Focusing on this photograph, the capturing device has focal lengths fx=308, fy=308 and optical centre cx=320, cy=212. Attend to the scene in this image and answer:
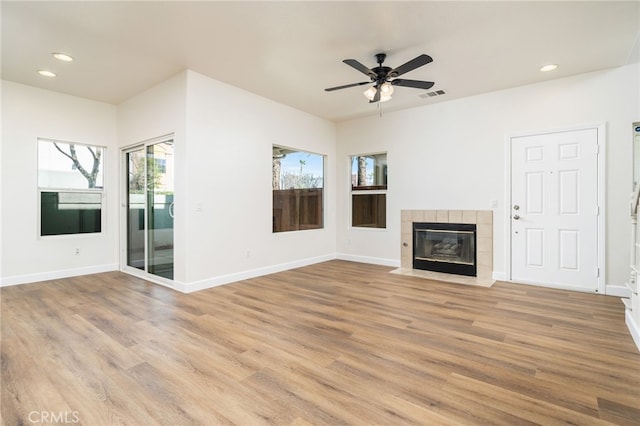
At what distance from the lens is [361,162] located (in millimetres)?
6363

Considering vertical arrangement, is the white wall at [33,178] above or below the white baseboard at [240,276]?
above

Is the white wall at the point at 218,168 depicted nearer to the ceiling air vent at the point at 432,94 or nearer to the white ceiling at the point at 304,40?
the white ceiling at the point at 304,40

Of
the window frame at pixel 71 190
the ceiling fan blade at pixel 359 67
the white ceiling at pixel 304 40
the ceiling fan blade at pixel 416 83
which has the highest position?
the white ceiling at pixel 304 40

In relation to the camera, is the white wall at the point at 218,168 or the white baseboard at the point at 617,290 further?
the white wall at the point at 218,168

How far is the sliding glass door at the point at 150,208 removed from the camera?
4430 millimetres

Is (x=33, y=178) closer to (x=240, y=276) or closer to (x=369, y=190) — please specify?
(x=240, y=276)

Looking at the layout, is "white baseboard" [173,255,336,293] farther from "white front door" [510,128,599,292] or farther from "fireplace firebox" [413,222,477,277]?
"white front door" [510,128,599,292]

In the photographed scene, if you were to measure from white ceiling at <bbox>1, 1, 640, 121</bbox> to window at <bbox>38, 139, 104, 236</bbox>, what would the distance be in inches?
39.8

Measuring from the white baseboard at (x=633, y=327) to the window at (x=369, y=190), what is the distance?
3530 mm

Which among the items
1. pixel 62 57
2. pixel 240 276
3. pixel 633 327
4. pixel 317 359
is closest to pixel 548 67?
pixel 633 327

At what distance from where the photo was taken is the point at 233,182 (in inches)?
180

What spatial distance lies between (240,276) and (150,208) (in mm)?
1738

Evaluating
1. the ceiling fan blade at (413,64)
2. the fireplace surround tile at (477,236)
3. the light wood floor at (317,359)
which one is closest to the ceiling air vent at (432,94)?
the ceiling fan blade at (413,64)

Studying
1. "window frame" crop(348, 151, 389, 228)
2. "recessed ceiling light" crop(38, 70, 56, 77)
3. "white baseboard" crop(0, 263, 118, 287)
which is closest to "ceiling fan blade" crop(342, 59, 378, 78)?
"window frame" crop(348, 151, 389, 228)
